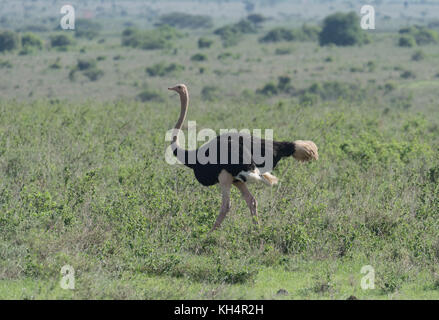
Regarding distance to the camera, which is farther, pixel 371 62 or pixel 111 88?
pixel 371 62

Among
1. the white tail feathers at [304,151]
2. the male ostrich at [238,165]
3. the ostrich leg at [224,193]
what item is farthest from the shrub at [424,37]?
the ostrich leg at [224,193]

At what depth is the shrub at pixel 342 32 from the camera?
39.8m

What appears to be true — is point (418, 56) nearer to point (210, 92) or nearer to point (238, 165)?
point (210, 92)

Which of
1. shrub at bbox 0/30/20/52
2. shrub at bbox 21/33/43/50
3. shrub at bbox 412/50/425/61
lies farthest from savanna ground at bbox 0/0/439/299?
shrub at bbox 21/33/43/50

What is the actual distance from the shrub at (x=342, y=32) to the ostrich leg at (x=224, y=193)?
3400 cm

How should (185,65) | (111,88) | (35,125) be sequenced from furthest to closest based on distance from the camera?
(185,65) → (111,88) → (35,125)

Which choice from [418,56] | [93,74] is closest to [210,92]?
[93,74]

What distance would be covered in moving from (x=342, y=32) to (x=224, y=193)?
112ft

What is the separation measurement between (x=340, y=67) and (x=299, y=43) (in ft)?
45.9

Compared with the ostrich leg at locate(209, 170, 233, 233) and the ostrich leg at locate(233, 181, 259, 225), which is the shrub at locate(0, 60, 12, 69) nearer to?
the ostrich leg at locate(233, 181, 259, 225)

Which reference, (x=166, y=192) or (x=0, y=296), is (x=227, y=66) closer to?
(x=166, y=192)

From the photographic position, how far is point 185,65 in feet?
100

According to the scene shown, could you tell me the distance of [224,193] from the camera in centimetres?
696

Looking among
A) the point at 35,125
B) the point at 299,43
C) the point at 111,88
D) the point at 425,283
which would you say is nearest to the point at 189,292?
the point at 425,283
